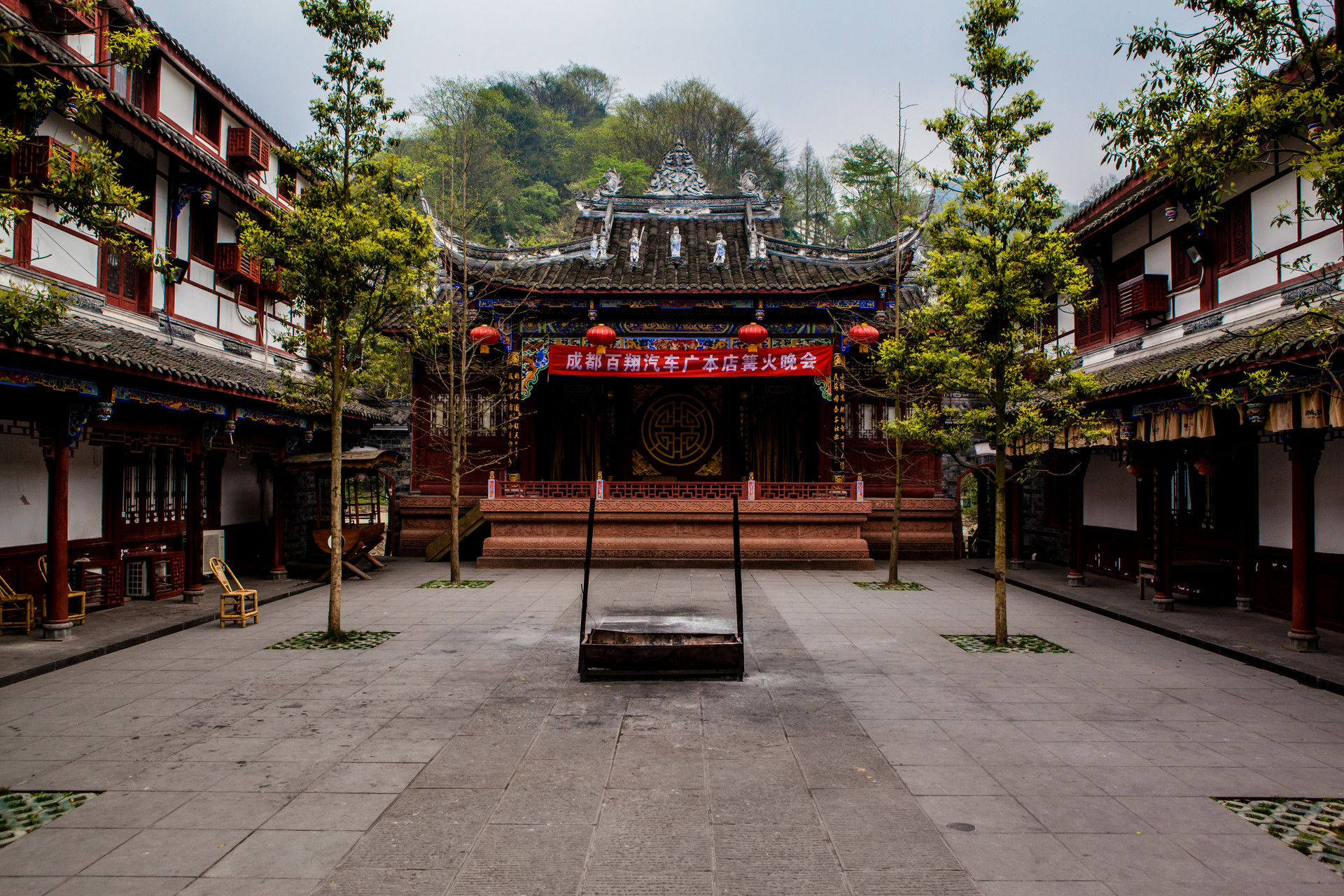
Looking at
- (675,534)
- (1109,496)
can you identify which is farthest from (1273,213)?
(675,534)

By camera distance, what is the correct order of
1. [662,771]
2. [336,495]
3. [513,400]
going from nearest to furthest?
[662,771] → [336,495] → [513,400]

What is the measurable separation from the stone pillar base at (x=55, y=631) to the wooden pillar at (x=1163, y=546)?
573 inches

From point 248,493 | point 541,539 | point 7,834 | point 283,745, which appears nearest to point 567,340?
point 541,539

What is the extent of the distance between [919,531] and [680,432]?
6690 millimetres

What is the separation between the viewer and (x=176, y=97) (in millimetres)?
13516

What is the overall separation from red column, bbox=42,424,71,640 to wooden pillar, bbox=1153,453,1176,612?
1464 cm

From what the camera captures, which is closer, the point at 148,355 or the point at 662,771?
the point at 662,771

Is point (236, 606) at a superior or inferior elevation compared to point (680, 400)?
inferior

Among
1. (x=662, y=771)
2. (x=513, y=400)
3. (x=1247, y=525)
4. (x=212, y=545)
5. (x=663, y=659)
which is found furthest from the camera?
(x=513, y=400)

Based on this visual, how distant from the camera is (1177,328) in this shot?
12359 mm

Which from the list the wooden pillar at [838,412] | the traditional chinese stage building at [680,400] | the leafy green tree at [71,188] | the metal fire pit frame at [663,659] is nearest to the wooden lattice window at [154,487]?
the traditional chinese stage building at [680,400]

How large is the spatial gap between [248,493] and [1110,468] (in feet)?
59.4

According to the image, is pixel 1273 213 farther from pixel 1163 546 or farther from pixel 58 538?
pixel 58 538

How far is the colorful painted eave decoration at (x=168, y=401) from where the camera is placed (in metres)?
9.81
